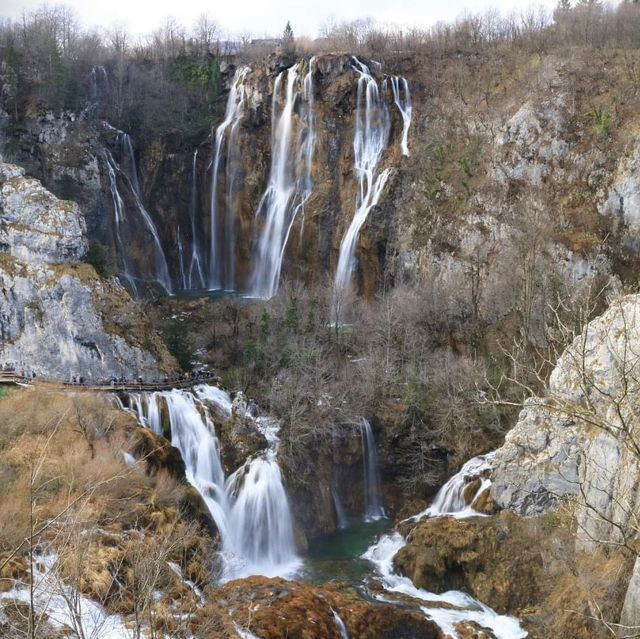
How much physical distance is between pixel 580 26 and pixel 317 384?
46.0m

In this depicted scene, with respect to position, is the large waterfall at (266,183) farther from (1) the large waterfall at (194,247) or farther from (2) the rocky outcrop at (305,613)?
(2) the rocky outcrop at (305,613)

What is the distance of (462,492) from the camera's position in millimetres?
27484

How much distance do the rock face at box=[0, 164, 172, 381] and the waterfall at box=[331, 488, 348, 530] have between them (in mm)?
11148

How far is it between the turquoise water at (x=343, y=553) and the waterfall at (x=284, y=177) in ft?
79.6

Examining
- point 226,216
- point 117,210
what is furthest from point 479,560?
point 226,216

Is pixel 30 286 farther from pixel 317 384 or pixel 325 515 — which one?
pixel 325 515

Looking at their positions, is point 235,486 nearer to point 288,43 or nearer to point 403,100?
point 403,100

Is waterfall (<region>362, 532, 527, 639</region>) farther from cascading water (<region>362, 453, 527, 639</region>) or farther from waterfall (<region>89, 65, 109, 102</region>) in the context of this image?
waterfall (<region>89, 65, 109, 102</region>)

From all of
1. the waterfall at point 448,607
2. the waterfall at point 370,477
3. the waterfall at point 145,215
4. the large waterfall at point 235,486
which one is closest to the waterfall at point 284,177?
the waterfall at point 145,215

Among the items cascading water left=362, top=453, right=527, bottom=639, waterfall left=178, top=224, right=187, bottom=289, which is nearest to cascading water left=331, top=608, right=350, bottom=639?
cascading water left=362, top=453, right=527, bottom=639

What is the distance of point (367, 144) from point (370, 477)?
2844cm

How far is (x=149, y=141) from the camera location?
54.1 metres

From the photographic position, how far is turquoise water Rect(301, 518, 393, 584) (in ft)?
81.4

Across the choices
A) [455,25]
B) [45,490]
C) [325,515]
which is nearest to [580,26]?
[455,25]
